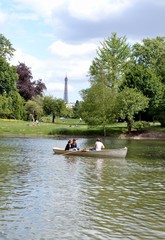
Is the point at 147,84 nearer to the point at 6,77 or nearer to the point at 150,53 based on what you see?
the point at 150,53

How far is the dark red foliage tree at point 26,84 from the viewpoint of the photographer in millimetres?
103306

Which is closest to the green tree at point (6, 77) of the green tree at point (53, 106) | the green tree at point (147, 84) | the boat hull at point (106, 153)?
the green tree at point (53, 106)

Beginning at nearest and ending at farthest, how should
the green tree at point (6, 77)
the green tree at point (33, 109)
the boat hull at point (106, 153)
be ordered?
the boat hull at point (106, 153) → the green tree at point (6, 77) → the green tree at point (33, 109)

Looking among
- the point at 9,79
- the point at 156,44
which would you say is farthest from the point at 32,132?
the point at 156,44

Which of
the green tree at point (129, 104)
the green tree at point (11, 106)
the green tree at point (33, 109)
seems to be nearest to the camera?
the green tree at point (129, 104)

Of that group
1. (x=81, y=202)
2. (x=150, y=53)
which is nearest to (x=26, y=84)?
(x=150, y=53)

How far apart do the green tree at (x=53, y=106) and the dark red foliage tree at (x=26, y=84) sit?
8604 mm

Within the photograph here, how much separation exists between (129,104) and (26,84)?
45.4m

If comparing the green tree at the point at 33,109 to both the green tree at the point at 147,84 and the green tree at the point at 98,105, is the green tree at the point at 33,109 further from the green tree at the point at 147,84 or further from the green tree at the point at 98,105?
the green tree at the point at 147,84

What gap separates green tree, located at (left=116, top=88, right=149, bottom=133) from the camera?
65312mm

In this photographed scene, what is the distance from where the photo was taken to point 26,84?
4114 inches

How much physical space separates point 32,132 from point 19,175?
4123 cm

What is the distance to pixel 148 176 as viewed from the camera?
2241cm

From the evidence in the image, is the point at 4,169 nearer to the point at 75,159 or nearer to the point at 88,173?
the point at 88,173
